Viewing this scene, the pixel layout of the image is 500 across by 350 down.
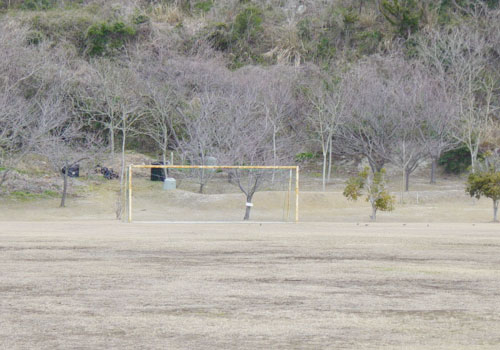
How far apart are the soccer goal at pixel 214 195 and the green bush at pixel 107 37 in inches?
1016

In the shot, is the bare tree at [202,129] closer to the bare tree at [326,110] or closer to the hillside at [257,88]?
the hillside at [257,88]

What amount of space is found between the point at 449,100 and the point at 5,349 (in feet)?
158

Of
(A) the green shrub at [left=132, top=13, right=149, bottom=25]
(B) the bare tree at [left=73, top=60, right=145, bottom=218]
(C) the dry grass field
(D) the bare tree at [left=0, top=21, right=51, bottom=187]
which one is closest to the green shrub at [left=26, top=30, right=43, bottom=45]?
(D) the bare tree at [left=0, top=21, right=51, bottom=187]

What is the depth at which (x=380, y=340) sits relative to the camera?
9812 millimetres

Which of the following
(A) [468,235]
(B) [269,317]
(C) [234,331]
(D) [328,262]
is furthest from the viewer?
(A) [468,235]

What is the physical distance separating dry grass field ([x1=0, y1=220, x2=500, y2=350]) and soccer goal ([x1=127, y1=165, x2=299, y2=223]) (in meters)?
15.3

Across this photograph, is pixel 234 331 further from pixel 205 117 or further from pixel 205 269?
pixel 205 117

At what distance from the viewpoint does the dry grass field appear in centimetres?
997

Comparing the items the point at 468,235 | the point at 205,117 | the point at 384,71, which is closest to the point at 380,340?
the point at 468,235

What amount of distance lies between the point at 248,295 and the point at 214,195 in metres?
30.5

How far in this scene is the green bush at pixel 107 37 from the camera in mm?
72688

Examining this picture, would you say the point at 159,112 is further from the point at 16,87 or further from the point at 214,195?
the point at 214,195

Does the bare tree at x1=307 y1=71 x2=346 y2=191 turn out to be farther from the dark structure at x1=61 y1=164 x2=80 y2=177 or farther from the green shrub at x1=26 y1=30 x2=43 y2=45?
the green shrub at x1=26 y1=30 x2=43 y2=45

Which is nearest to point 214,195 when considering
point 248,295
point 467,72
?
point 467,72
